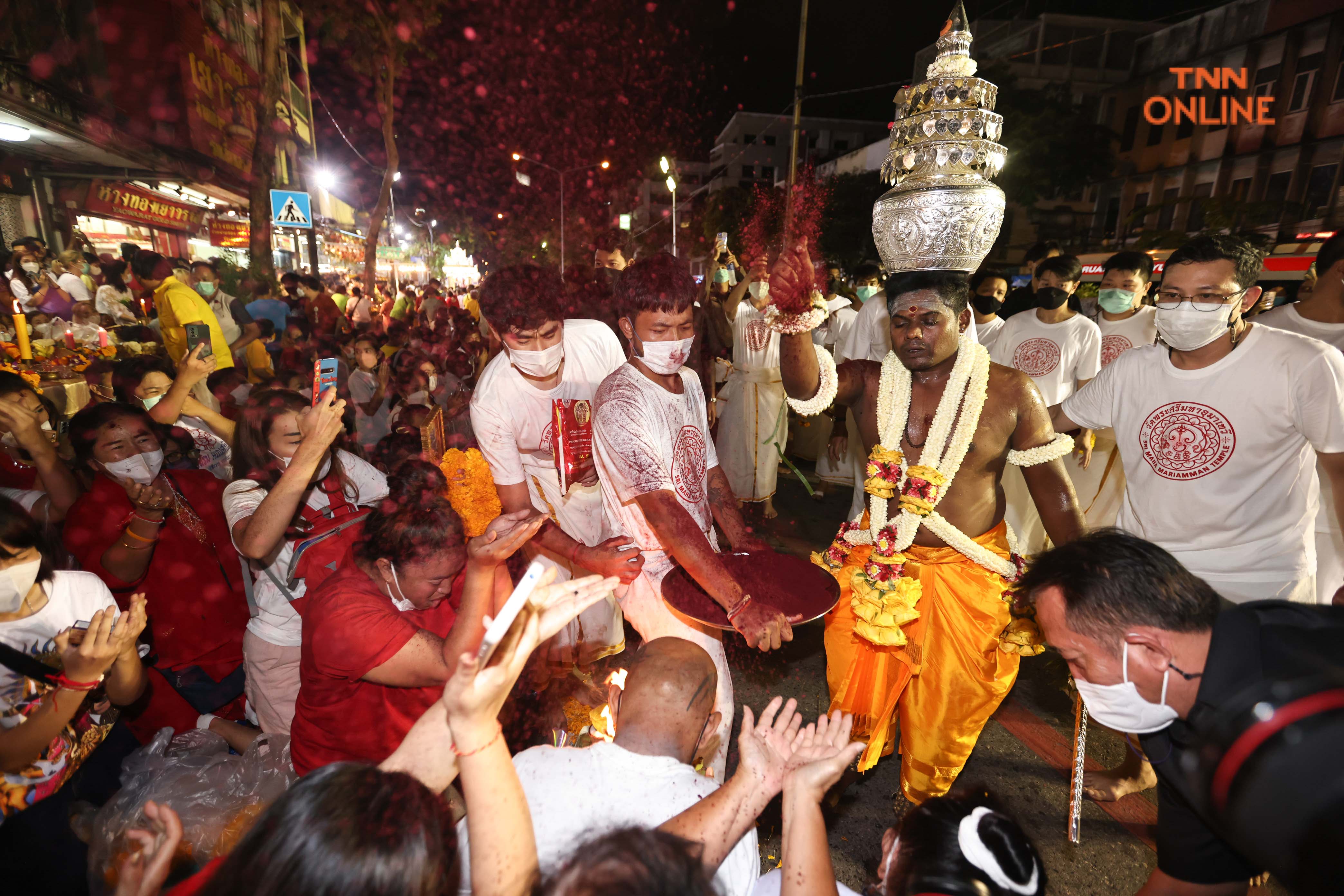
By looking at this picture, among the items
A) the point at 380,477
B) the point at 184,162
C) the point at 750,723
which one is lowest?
the point at 750,723

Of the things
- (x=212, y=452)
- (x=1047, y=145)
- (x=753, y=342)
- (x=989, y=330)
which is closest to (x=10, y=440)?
(x=212, y=452)

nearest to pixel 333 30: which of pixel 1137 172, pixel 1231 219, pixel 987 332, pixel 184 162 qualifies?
pixel 184 162

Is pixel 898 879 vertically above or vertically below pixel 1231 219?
below

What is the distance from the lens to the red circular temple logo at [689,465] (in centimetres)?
282

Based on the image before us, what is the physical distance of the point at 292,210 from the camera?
1026 cm

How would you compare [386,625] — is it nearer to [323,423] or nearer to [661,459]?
[323,423]

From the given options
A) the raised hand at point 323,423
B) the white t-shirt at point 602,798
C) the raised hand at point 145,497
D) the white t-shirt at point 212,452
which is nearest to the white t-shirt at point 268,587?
the raised hand at point 145,497

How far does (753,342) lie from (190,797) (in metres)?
5.86

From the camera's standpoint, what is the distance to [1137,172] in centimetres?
3109

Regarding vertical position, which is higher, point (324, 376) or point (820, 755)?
point (324, 376)

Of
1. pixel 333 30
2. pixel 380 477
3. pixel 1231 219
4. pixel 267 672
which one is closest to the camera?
pixel 267 672

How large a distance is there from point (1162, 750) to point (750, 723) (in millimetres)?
1286

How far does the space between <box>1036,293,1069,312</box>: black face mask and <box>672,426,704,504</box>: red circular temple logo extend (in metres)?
3.91

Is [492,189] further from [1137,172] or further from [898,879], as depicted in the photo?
[898,879]
